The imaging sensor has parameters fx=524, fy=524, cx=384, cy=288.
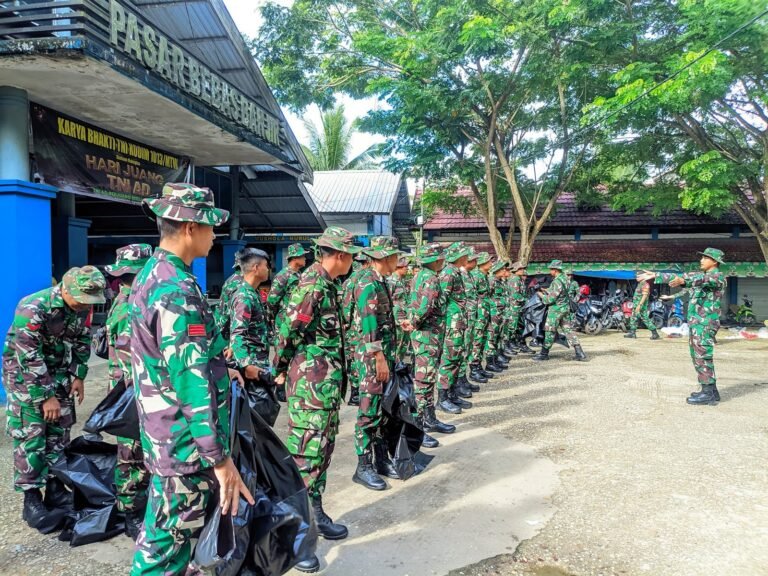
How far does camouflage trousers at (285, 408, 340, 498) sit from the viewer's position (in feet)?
10.1

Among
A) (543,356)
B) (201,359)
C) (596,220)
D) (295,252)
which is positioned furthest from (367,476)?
(596,220)

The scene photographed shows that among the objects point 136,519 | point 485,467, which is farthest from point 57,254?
point 485,467

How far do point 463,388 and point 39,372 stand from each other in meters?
Answer: 4.97

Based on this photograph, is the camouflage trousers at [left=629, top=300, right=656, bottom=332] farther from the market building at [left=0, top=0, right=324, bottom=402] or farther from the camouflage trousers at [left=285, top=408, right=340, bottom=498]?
the camouflage trousers at [left=285, top=408, right=340, bottom=498]

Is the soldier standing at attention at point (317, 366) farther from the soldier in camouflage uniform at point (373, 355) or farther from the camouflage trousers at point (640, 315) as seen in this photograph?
the camouflage trousers at point (640, 315)

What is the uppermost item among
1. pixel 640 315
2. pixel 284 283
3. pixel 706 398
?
pixel 284 283

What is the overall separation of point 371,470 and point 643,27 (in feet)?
38.5

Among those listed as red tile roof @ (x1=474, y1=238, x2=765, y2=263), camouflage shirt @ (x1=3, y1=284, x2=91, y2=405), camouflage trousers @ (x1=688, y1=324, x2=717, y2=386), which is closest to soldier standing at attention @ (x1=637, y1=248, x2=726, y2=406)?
camouflage trousers @ (x1=688, y1=324, x2=717, y2=386)

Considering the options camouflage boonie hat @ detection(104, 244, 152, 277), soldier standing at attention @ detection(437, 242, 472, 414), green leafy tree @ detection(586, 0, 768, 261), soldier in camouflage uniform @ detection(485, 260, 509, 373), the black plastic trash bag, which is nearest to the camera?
the black plastic trash bag

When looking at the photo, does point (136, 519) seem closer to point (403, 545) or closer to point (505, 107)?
point (403, 545)

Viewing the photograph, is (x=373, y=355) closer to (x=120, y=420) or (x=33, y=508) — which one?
(x=120, y=420)

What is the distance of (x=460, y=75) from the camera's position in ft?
41.2

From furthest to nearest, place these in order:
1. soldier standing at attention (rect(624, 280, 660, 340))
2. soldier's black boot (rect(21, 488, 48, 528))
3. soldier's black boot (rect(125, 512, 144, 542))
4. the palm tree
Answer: the palm tree < soldier standing at attention (rect(624, 280, 660, 340)) < soldier's black boot (rect(21, 488, 48, 528)) < soldier's black boot (rect(125, 512, 144, 542))

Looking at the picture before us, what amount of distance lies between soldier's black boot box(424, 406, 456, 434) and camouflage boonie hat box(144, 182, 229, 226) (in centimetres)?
375
